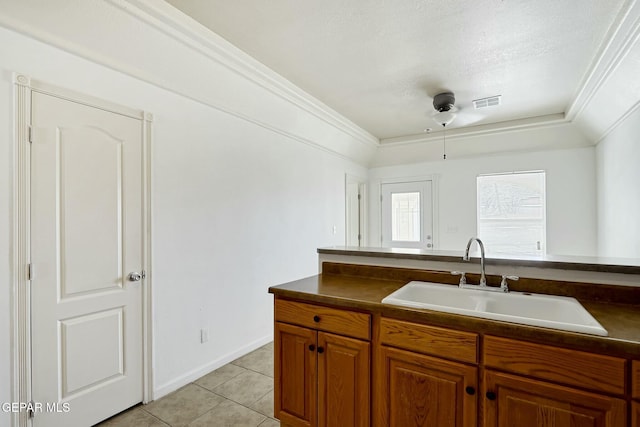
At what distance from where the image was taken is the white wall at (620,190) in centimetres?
271

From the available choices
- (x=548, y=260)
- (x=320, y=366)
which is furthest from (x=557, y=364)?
(x=320, y=366)

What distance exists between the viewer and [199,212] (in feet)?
8.36

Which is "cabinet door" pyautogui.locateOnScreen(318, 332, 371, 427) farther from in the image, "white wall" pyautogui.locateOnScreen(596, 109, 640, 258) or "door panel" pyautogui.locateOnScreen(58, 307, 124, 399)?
"white wall" pyautogui.locateOnScreen(596, 109, 640, 258)

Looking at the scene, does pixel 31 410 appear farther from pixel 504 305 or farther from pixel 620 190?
pixel 620 190

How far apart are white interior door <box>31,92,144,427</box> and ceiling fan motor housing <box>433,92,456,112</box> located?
274 centimetres

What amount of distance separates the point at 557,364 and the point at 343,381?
92 cm

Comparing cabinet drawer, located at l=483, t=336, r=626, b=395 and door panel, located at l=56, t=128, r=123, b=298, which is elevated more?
door panel, located at l=56, t=128, r=123, b=298

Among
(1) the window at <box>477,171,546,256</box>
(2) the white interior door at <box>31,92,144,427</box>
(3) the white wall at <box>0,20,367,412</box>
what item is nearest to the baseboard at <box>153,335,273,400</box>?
(3) the white wall at <box>0,20,367,412</box>

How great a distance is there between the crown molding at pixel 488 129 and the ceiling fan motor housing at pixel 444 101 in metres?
1.22

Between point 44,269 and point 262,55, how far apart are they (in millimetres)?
2015

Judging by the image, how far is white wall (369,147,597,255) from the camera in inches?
157

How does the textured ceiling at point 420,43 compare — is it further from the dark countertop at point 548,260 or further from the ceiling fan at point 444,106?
the dark countertop at point 548,260

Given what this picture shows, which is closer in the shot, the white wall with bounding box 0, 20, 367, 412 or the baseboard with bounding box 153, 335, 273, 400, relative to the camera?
the white wall with bounding box 0, 20, 367, 412

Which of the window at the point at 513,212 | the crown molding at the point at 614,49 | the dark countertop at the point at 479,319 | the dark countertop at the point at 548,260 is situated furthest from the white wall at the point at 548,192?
the dark countertop at the point at 479,319
